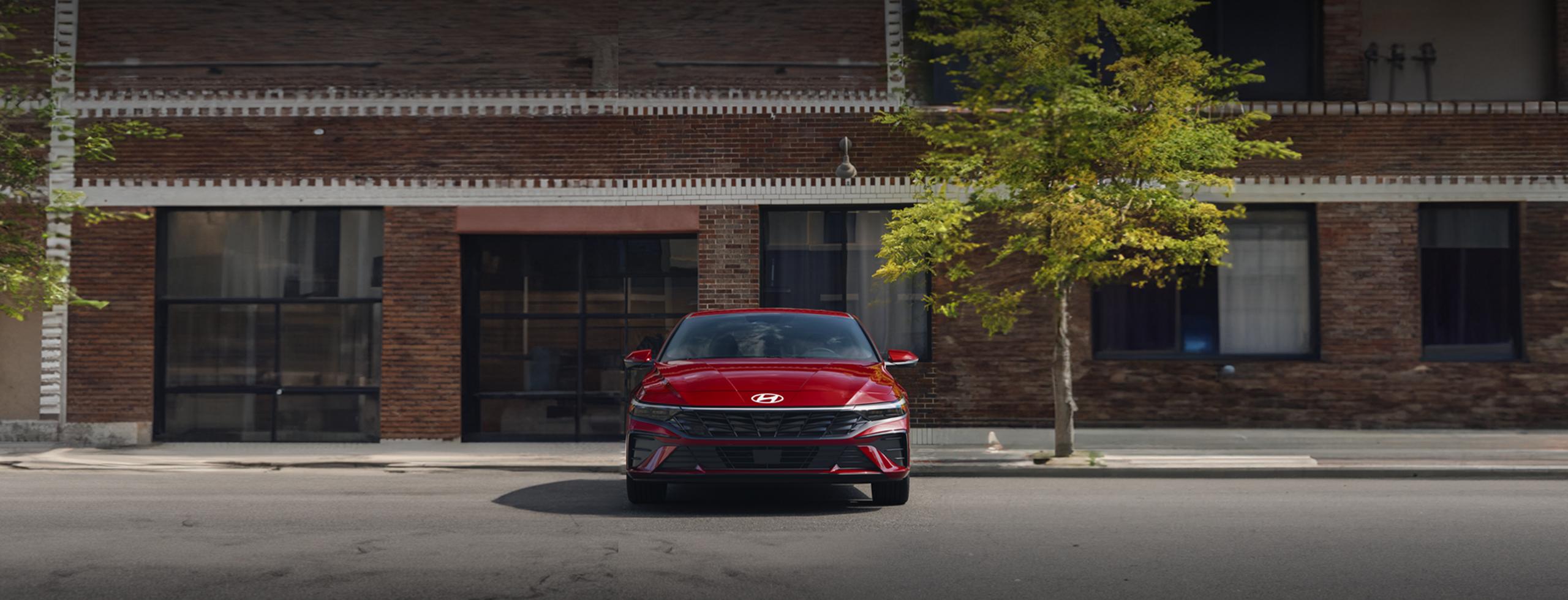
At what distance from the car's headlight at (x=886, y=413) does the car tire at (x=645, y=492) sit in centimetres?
179

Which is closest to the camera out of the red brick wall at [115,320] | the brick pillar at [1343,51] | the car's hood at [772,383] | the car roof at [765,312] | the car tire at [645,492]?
the car's hood at [772,383]

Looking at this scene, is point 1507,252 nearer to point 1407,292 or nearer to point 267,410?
point 1407,292

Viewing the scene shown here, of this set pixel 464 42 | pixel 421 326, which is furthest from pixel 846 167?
pixel 421 326

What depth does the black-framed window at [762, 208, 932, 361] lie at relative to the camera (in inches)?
678

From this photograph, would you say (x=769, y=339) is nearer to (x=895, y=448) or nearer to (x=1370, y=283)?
(x=895, y=448)

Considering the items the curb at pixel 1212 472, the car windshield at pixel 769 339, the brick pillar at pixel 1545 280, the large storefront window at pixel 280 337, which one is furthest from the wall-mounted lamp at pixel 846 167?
the brick pillar at pixel 1545 280

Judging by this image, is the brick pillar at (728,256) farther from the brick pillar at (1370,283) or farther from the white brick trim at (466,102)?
the brick pillar at (1370,283)

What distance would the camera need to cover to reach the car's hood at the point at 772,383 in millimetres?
9406

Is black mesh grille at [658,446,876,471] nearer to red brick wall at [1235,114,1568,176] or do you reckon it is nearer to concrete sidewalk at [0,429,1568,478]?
concrete sidewalk at [0,429,1568,478]

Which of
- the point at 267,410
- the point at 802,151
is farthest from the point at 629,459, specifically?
the point at 267,410

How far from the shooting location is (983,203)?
1415 centimetres

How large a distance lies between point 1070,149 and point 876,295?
4.36 m

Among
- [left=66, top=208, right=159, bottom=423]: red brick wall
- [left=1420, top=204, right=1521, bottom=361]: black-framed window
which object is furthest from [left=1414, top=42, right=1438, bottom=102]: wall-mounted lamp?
[left=66, top=208, right=159, bottom=423]: red brick wall

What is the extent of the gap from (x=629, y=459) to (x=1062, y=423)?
624 cm
